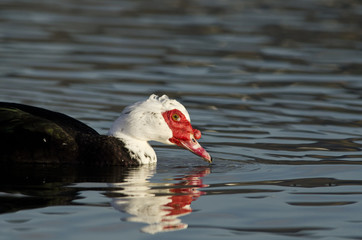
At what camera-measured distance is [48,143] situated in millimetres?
10766

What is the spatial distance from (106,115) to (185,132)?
3.27m

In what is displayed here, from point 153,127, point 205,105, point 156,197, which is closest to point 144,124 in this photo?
point 153,127

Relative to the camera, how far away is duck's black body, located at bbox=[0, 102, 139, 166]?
1075 cm

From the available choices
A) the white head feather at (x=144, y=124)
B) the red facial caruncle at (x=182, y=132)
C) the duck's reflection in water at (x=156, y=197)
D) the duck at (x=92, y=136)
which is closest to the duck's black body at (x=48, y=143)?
the duck at (x=92, y=136)

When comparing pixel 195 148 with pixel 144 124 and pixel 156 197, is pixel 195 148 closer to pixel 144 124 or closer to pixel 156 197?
pixel 144 124

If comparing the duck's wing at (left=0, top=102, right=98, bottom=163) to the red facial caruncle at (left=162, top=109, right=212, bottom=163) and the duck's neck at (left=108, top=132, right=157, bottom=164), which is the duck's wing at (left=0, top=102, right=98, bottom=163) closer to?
the duck's neck at (left=108, top=132, right=157, bottom=164)

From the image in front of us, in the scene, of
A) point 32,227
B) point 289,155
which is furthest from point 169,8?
point 32,227

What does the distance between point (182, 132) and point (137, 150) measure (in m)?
0.53

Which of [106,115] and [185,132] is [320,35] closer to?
[106,115]

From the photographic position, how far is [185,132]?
36.5 feet

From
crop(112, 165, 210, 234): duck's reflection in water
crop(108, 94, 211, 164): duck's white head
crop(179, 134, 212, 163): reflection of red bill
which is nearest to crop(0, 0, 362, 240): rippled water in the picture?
crop(112, 165, 210, 234): duck's reflection in water

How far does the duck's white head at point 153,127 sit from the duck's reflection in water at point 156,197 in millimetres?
238

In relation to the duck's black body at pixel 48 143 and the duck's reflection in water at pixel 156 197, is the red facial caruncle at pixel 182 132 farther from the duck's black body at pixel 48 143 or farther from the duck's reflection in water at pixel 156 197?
the duck's black body at pixel 48 143

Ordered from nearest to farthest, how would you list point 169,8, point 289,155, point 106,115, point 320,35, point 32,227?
point 32,227
point 289,155
point 106,115
point 320,35
point 169,8
